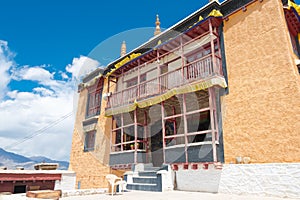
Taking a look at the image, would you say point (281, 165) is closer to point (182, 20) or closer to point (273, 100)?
point (273, 100)

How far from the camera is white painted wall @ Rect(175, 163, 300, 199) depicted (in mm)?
6957

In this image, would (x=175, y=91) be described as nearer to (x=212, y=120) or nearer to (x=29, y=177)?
(x=212, y=120)

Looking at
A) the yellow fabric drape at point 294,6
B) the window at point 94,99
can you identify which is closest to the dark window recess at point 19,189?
the window at point 94,99

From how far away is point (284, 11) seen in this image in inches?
376

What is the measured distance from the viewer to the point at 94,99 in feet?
64.9

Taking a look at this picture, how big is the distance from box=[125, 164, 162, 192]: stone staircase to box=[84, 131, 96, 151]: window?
24.5 ft

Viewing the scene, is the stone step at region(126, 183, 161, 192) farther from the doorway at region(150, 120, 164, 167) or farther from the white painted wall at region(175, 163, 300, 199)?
the doorway at region(150, 120, 164, 167)

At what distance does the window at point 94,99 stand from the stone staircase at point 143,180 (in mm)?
8129

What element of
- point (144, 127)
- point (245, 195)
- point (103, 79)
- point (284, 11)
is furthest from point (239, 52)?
point (103, 79)

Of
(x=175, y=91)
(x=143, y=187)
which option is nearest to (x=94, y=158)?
(x=143, y=187)

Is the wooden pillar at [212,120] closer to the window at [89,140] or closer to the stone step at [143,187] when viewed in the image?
the stone step at [143,187]

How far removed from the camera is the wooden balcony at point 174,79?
10068mm

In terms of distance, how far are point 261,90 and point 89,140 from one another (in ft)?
47.7

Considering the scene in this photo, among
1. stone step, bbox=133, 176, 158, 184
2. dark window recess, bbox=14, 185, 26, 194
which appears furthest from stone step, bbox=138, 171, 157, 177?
dark window recess, bbox=14, 185, 26, 194
